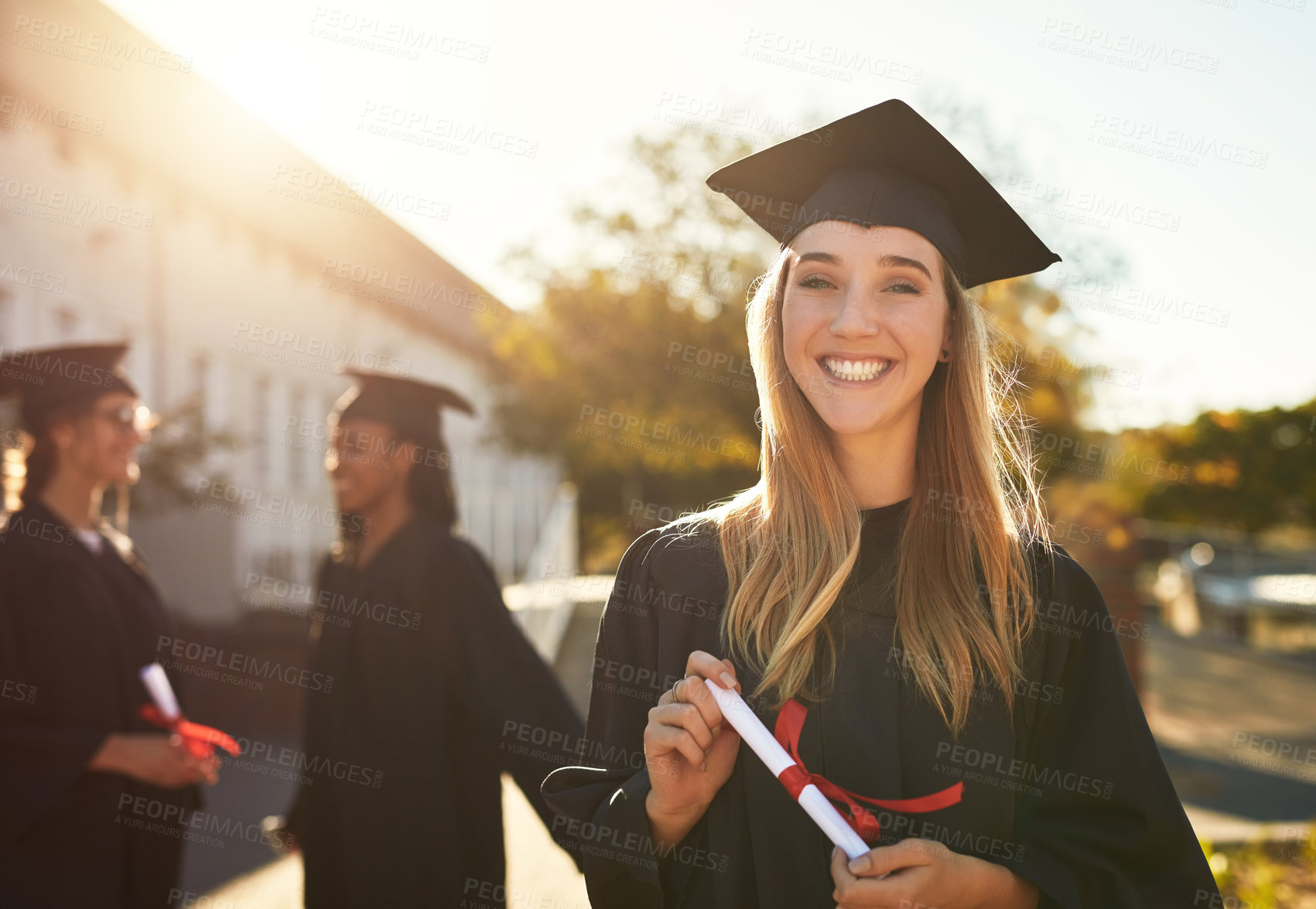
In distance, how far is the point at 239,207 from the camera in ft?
42.9

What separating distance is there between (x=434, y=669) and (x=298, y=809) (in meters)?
0.88

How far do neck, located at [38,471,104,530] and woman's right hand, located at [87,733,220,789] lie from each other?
84cm

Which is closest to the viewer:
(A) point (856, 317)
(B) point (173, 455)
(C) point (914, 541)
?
(A) point (856, 317)

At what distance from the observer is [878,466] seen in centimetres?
206

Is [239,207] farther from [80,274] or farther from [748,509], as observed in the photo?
[748,509]

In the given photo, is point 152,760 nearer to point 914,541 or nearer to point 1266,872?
point 914,541

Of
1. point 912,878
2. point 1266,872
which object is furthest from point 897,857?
point 1266,872

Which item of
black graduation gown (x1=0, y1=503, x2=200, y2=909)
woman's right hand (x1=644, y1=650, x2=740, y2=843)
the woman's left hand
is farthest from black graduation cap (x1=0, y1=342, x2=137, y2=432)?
Answer: the woman's left hand

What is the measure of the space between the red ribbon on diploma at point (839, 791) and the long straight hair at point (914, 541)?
59 millimetres

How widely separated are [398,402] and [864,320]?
2668 mm

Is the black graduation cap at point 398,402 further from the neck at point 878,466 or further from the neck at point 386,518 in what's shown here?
the neck at point 878,466

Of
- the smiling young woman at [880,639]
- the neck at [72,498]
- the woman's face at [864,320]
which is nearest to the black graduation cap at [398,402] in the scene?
the neck at [72,498]

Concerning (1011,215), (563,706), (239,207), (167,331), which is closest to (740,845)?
(1011,215)

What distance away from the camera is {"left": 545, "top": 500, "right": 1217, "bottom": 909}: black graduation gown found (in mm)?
1746
